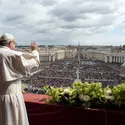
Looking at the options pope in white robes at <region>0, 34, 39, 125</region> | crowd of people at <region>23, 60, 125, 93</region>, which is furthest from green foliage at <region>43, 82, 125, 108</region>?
crowd of people at <region>23, 60, 125, 93</region>

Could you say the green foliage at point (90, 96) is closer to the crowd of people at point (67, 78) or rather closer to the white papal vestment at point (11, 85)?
the white papal vestment at point (11, 85)

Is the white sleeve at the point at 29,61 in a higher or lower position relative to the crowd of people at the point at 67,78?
higher

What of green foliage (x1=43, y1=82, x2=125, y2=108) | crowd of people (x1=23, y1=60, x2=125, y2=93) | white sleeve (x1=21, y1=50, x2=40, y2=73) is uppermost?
white sleeve (x1=21, y1=50, x2=40, y2=73)

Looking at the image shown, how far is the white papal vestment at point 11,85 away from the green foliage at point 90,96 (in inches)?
27.0

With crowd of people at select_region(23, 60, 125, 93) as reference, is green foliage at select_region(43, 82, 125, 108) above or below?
above

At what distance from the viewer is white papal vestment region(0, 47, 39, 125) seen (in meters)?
2.24

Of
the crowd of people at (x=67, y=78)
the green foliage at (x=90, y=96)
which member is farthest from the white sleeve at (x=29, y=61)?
the crowd of people at (x=67, y=78)

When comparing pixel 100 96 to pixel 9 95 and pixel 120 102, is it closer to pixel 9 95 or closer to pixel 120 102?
pixel 120 102

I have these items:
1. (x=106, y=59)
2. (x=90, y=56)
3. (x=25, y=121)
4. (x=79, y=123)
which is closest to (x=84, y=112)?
(x=79, y=123)

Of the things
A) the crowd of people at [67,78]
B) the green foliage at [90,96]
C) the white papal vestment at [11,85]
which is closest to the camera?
the white papal vestment at [11,85]

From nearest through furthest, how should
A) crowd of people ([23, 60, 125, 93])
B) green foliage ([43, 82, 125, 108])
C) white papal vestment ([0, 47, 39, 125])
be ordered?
1. white papal vestment ([0, 47, 39, 125])
2. green foliage ([43, 82, 125, 108])
3. crowd of people ([23, 60, 125, 93])

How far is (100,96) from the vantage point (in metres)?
2.80

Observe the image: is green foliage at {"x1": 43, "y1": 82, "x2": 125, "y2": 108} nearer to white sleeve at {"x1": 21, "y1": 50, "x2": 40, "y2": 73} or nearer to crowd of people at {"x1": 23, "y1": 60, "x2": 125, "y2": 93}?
white sleeve at {"x1": 21, "y1": 50, "x2": 40, "y2": 73}

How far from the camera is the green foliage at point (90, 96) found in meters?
2.75
